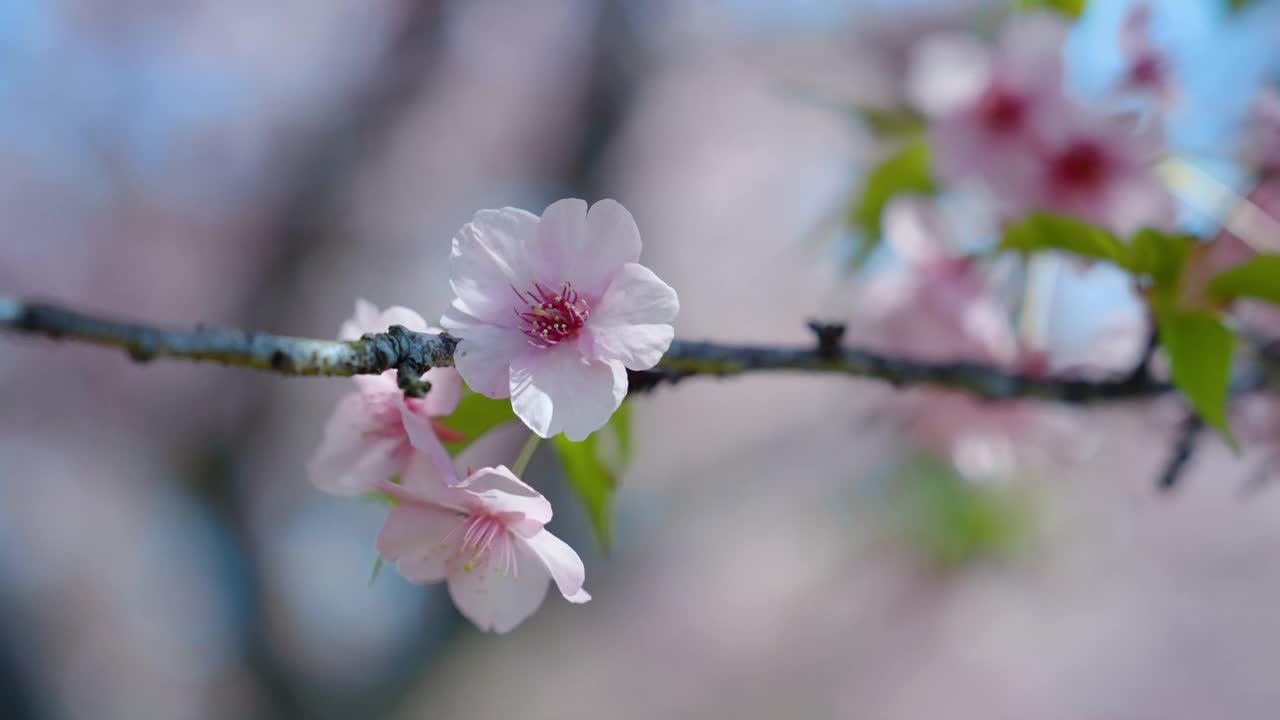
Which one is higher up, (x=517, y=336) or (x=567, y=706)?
(x=517, y=336)

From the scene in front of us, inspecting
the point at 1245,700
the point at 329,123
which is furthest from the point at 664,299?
the point at 1245,700

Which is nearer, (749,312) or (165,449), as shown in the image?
(165,449)

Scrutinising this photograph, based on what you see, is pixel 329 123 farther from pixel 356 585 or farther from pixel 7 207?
pixel 7 207

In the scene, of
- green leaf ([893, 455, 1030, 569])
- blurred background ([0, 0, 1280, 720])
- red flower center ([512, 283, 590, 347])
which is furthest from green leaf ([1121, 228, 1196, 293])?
green leaf ([893, 455, 1030, 569])

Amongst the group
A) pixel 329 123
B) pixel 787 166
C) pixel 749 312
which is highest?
pixel 329 123

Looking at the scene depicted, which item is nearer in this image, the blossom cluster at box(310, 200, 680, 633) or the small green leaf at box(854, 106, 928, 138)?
the blossom cluster at box(310, 200, 680, 633)

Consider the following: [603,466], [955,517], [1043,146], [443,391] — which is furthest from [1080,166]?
[955,517]

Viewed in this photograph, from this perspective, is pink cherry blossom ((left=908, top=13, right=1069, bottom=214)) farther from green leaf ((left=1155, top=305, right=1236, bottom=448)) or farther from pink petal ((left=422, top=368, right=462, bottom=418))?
pink petal ((left=422, top=368, right=462, bottom=418))

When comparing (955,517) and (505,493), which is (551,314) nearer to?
(505,493)
